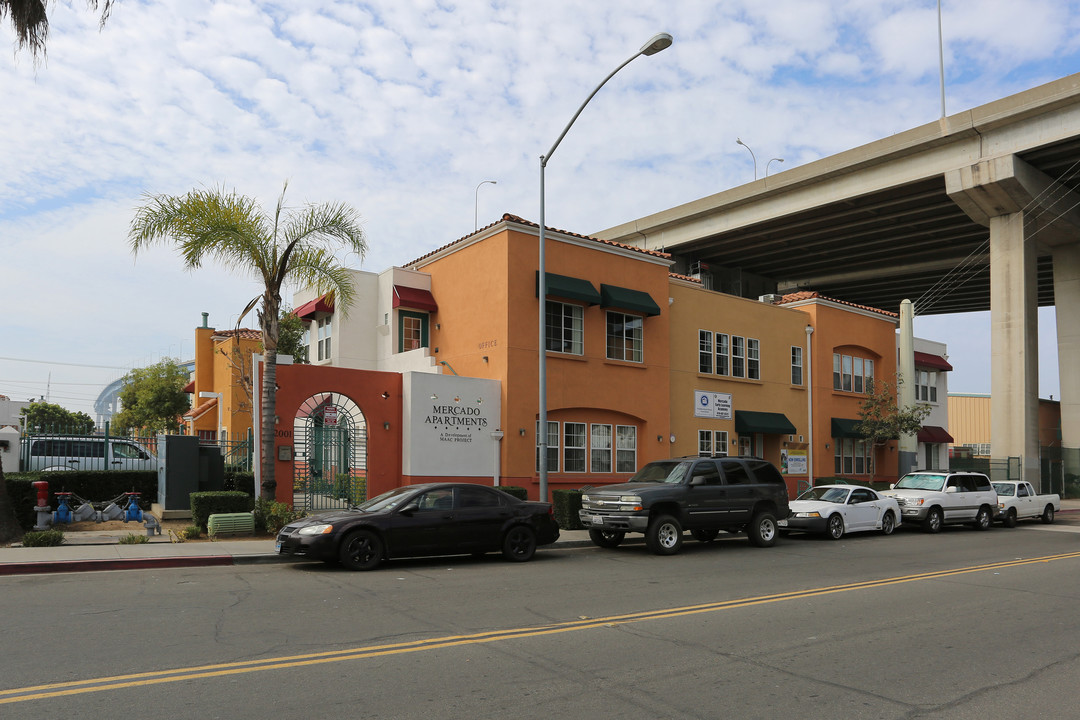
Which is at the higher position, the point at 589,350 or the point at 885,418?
the point at 589,350

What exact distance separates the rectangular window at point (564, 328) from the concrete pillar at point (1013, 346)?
20968 millimetres

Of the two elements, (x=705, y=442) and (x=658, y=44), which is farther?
(x=705, y=442)

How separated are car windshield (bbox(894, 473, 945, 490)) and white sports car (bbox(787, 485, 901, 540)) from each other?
6.99ft

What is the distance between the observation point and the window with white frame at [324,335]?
26047mm

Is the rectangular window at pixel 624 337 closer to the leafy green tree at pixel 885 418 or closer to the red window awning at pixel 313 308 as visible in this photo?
the red window awning at pixel 313 308

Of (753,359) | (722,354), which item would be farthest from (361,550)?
(753,359)

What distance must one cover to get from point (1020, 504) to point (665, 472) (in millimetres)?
14731

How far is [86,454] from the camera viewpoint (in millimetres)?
19766

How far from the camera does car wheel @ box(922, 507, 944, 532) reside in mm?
22047

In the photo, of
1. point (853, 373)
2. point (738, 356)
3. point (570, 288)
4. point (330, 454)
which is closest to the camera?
point (330, 454)

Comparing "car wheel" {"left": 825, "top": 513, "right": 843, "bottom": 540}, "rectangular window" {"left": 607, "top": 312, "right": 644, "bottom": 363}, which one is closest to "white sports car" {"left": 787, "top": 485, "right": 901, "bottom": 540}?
"car wheel" {"left": 825, "top": 513, "right": 843, "bottom": 540}

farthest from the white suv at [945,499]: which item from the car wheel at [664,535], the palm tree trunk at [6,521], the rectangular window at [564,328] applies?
the palm tree trunk at [6,521]

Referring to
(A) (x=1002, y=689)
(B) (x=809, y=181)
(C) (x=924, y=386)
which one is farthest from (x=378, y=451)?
(C) (x=924, y=386)

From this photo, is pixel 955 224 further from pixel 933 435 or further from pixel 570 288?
pixel 570 288
